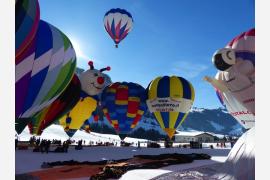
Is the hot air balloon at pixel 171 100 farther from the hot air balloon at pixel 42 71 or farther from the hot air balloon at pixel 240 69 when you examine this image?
the hot air balloon at pixel 42 71

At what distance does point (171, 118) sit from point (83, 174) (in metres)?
17.1

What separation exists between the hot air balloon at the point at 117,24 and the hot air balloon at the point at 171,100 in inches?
309

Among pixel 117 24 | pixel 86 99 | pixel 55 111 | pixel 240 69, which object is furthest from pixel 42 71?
pixel 117 24

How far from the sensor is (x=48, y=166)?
17422 millimetres

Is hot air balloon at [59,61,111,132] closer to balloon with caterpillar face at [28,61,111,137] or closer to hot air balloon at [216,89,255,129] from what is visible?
balloon with caterpillar face at [28,61,111,137]

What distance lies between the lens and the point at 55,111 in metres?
24.9

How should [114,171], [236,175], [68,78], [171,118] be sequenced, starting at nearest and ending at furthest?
1. [236,175]
2. [114,171]
3. [68,78]
4. [171,118]

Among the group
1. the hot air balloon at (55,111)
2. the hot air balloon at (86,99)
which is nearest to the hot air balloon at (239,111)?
the hot air balloon at (55,111)

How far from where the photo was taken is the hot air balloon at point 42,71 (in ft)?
52.2

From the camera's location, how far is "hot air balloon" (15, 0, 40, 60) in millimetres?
13913

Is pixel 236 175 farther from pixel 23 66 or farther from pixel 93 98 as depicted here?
pixel 93 98

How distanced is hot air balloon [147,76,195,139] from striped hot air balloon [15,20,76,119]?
11.2 metres

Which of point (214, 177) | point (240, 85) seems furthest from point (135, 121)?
point (214, 177)
